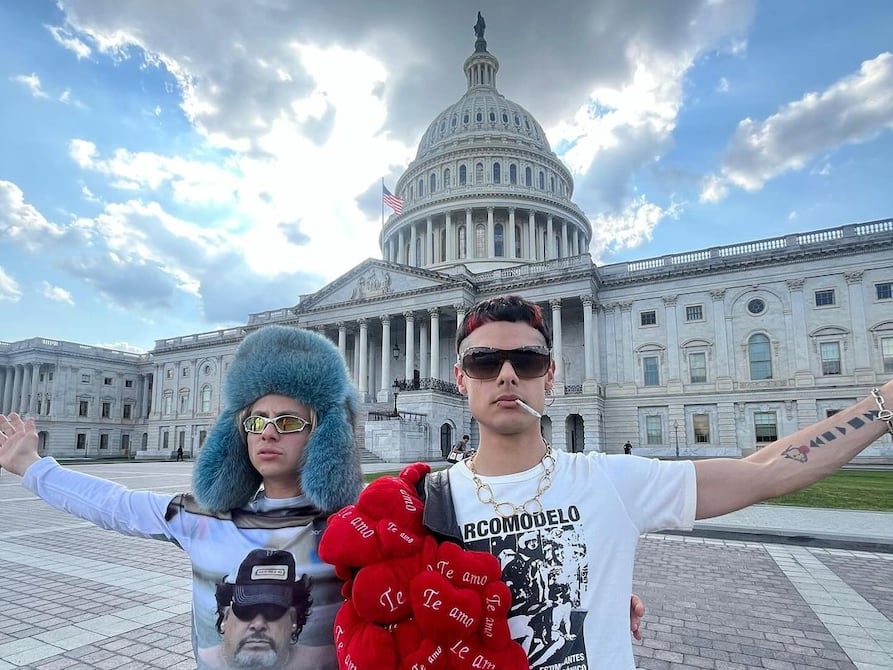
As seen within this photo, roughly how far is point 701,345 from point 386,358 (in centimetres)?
2505

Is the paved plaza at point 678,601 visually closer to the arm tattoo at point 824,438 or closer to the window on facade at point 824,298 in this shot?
the arm tattoo at point 824,438

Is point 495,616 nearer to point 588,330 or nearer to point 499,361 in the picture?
point 499,361

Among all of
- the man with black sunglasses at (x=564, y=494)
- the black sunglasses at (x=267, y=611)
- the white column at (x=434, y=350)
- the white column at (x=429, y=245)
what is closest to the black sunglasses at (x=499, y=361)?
the man with black sunglasses at (x=564, y=494)

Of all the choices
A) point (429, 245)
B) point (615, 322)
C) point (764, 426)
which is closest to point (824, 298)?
point (764, 426)

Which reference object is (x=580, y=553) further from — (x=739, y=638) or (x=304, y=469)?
(x=739, y=638)

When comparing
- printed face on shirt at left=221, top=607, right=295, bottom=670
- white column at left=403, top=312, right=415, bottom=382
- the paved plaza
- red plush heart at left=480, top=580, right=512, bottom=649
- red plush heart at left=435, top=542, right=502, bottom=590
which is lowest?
the paved plaza

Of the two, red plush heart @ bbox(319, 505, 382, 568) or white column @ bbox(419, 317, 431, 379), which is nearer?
red plush heart @ bbox(319, 505, 382, 568)

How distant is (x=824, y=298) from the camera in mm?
36688

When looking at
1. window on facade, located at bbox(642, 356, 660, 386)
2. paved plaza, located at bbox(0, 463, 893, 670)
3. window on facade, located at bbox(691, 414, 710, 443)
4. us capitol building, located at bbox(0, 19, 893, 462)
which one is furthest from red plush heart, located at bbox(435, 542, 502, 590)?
window on facade, located at bbox(642, 356, 660, 386)

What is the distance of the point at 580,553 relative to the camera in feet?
6.45

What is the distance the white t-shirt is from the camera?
1862 millimetres

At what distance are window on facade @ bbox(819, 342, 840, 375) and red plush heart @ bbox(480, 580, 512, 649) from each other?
4274 centimetres

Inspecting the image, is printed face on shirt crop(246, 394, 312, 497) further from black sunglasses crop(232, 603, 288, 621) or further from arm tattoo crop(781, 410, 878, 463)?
arm tattoo crop(781, 410, 878, 463)

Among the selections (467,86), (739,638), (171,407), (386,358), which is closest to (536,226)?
(386,358)
